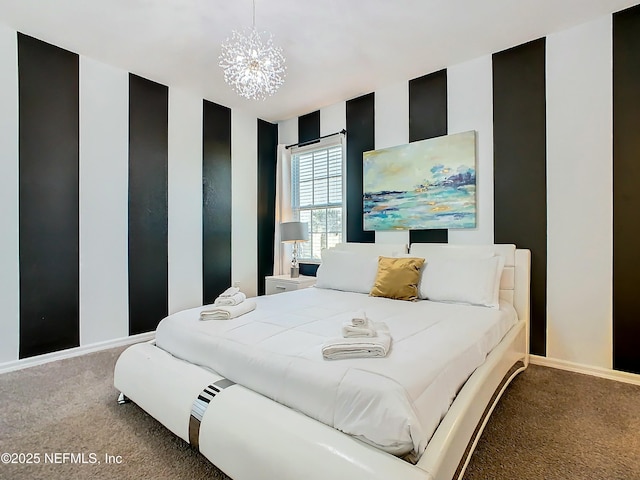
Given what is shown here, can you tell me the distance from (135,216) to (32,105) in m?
1.18

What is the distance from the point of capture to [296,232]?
13.3 feet

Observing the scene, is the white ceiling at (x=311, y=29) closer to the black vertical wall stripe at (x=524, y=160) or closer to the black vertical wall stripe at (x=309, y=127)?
the black vertical wall stripe at (x=524, y=160)

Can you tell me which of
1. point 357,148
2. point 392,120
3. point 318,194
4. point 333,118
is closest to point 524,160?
point 392,120

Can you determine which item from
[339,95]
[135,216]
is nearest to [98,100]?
[135,216]

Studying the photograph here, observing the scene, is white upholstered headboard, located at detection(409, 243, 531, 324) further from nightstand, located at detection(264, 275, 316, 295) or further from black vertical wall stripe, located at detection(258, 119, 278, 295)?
black vertical wall stripe, located at detection(258, 119, 278, 295)

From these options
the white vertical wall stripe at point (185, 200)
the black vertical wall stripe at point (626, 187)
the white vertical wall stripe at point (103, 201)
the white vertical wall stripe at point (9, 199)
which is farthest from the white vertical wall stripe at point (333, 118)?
the white vertical wall stripe at point (9, 199)

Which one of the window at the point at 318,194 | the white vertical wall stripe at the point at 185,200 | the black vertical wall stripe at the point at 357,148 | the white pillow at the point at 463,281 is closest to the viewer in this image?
the white pillow at the point at 463,281

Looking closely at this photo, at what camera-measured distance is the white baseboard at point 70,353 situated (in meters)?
2.60

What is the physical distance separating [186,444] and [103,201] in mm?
2440

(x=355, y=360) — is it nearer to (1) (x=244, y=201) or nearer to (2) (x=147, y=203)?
(2) (x=147, y=203)

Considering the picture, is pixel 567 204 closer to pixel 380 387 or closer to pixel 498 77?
pixel 498 77

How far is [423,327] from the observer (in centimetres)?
186

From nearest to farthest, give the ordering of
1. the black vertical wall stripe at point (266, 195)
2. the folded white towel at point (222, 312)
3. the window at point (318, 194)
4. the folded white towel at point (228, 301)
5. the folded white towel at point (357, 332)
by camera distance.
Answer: the folded white towel at point (357, 332) → the folded white towel at point (222, 312) → the folded white towel at point (228, 301) → the window at point (318, 194) → the black vertical wall stripe at point (266, 195)

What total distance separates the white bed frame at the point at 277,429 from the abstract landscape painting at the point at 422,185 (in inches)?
60.6
